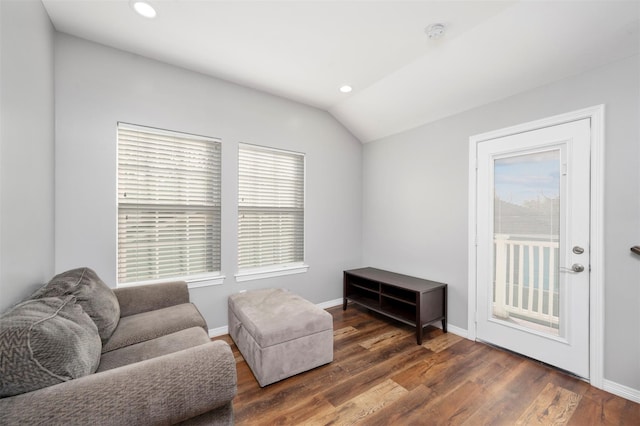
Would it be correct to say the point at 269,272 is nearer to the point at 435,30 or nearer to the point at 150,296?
the point at 150,296

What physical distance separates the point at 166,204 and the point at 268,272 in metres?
1.34

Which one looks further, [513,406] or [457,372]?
[457,372]

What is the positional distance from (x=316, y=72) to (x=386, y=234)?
2249 millimetres

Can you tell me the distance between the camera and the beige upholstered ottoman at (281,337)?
2045mm

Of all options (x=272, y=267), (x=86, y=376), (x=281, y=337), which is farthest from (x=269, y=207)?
(x=86, y=376)

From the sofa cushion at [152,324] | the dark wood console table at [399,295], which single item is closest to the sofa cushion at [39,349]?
the sofa cushion at [152,324]

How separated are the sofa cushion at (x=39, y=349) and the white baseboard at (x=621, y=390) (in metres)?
3.32

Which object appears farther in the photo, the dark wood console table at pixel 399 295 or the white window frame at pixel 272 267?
the white window frame at pixel 272 267

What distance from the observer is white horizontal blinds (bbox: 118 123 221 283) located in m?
2.46

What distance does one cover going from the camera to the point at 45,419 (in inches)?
34.9

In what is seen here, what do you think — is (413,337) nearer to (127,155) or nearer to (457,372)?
(457,372)

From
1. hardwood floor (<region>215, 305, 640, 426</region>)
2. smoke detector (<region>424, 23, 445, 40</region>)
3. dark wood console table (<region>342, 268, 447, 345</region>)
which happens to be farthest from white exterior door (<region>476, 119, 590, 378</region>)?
smoke detector (<region>424, 23, 445, 40</region>)

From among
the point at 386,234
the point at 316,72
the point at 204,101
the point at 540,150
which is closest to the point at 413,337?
the point at 386,234

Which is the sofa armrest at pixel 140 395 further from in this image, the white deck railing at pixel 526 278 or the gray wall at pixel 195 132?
the white deck railing at pixel 526 278
